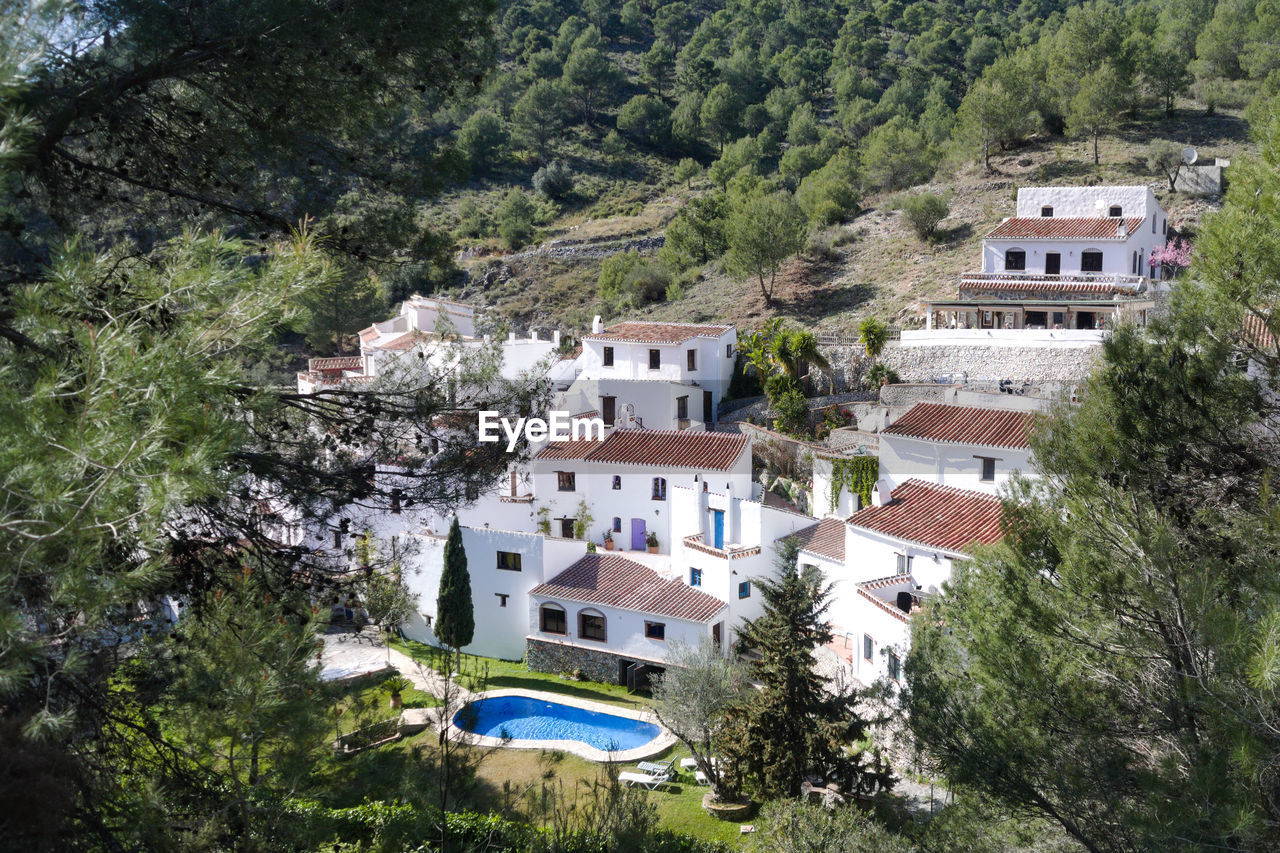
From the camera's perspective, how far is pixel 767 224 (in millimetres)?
37938

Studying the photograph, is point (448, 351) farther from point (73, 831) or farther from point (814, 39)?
point (814, 39)

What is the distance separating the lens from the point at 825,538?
22.3 meters

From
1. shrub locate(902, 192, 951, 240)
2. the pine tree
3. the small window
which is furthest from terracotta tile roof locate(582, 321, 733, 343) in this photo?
the pine tree

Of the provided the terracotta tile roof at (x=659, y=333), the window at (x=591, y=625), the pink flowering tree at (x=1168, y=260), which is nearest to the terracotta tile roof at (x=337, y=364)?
the terracotta tile roof at (x=659, y=333)

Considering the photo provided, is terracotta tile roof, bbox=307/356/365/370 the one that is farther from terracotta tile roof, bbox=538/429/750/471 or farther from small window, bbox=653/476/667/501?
small window, bbox=653/476/667/501

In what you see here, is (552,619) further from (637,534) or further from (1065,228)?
(1065,228)

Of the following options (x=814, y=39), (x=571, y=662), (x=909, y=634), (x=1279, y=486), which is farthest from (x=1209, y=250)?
(x=814, y=39)

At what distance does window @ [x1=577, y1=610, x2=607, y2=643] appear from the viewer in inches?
914

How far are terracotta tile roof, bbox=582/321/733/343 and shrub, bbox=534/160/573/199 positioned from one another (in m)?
29.0

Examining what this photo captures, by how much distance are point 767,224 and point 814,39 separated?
134ft

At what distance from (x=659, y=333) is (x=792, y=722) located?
17934mm

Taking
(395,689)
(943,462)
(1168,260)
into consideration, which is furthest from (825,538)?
(1168,260)

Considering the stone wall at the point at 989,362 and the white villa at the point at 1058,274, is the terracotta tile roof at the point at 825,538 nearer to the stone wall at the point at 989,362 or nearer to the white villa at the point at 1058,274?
the stone wall at the point at 989,362

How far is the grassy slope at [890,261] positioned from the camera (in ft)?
118
